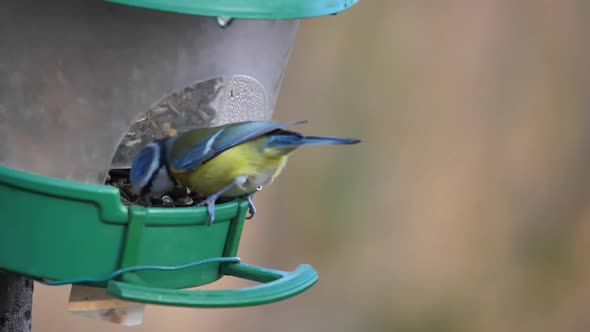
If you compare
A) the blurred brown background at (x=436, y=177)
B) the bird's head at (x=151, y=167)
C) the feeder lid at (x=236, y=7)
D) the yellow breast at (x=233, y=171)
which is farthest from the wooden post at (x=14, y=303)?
the blurred brown background at (x=436, y=177)

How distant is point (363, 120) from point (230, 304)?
2.93m

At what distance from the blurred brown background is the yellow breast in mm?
2099

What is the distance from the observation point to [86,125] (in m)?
2.78

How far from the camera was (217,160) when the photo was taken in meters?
3.07

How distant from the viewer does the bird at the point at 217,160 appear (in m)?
2.97

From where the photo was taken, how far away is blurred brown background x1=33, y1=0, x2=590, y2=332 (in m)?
5.31

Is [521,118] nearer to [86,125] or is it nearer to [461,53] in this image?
[461,53]

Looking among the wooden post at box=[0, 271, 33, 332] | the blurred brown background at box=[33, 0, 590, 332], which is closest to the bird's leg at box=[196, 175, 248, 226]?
the wooden post at box=[0, 271, 33, 332]

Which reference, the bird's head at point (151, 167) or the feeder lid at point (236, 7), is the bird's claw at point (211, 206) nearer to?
the bird's head at point (151, 167)

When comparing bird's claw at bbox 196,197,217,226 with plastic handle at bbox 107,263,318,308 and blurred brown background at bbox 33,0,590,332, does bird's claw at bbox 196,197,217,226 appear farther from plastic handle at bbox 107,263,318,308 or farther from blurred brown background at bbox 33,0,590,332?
blurred brown background at bbox 33,0,590,332

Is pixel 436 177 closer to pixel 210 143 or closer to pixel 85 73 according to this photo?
pixel 210 143

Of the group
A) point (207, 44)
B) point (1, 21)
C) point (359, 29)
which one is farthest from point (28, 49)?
point (359, 29)

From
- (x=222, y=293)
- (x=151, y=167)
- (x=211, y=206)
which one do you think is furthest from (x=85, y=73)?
(x=222, y=293)

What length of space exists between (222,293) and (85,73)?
588 millimetres
